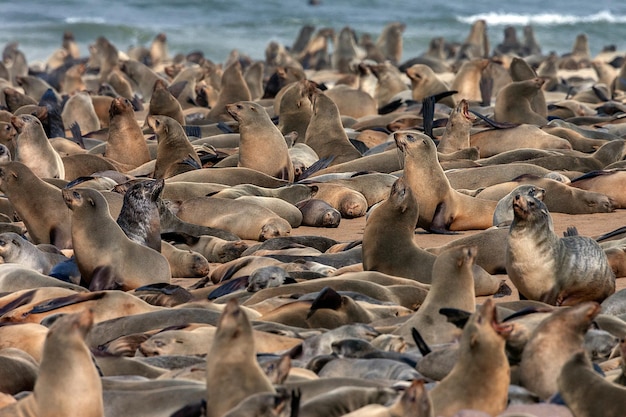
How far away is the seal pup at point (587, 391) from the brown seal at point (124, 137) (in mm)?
6891

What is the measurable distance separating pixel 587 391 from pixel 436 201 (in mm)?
4098

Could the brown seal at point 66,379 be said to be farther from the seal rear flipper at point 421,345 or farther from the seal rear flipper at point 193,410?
the seal rear flipper at point 421,345

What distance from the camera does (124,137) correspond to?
32.5 feet

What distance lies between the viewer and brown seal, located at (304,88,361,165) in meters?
9.88

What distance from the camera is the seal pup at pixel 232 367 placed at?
315 cm

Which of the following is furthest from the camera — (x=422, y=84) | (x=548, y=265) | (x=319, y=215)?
(x=422, y=84)

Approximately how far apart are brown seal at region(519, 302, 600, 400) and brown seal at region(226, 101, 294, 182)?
211 inches

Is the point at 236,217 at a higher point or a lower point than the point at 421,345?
lower

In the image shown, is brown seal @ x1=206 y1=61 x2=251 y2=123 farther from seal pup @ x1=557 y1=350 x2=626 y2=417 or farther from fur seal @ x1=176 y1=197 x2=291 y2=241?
seal pup @ x1=557 y1=350 x2=626 y2=417

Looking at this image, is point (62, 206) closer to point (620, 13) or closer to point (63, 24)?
point (63, 24)

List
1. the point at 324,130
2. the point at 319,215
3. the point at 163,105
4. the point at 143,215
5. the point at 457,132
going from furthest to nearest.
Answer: the point at 163,105, the point at 324,130, the point at 457,132, the point at 319,215, the point at 143,215

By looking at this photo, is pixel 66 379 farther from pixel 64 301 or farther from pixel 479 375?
pixel 64 301

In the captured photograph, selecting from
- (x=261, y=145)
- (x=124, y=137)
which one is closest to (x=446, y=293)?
(x=261, y=145)

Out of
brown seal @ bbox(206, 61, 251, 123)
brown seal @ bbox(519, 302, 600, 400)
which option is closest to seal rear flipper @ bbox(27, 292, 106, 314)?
brown seal @ bbox(519, 302, 600, 400)
